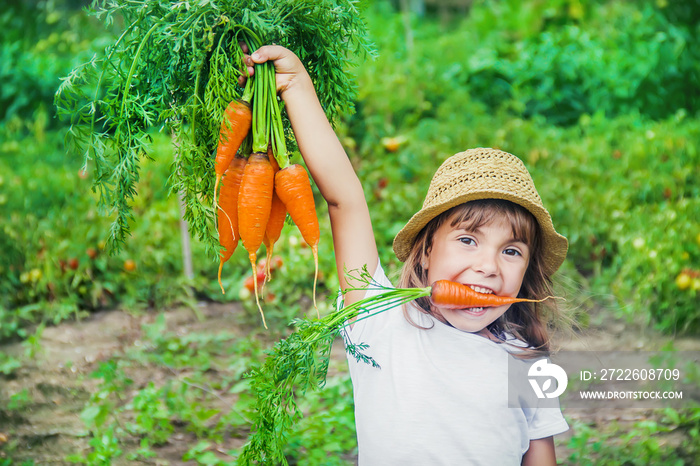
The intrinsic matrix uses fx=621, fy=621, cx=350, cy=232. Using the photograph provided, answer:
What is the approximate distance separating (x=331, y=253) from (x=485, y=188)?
216 cm

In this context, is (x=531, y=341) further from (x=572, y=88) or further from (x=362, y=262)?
(x=572, y=88)

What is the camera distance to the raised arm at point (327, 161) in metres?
1.44

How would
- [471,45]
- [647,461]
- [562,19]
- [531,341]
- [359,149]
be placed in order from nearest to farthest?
[531,341]
[647,461]
[359,149]
[471,45]
[562,19]

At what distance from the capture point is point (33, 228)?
3.88 meters

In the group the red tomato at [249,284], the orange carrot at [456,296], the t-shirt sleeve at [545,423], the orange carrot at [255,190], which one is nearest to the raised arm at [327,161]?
the orange carrot at [255,190]

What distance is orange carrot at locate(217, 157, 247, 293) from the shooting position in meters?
1.51

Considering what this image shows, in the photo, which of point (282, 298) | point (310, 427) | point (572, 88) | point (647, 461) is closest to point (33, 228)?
point (282, 298)

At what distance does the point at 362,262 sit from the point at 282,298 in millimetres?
2121

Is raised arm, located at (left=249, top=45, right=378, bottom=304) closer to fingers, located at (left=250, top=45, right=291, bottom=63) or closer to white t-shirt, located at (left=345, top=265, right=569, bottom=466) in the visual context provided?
fingers, located at (left=250, top=45, right=291, bottom=63)

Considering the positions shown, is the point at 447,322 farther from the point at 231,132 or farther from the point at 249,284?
the point at 249,284

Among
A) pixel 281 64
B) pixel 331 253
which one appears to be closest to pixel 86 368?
pixel 331 253

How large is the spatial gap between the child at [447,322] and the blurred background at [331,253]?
0.70ft

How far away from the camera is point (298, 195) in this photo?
1.50 metres

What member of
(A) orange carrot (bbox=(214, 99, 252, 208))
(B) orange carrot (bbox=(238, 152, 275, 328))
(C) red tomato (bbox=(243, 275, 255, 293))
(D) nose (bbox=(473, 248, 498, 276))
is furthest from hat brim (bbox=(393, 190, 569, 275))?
(C) red tomato (bbox=(243, 275, 255, 293))
